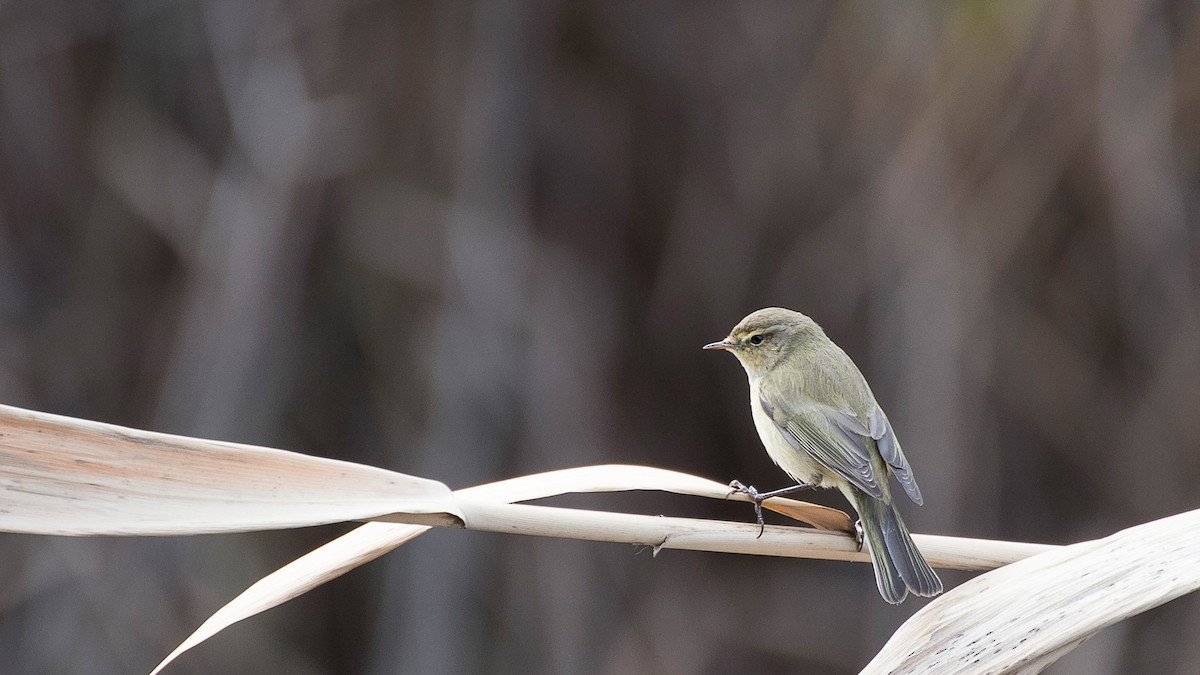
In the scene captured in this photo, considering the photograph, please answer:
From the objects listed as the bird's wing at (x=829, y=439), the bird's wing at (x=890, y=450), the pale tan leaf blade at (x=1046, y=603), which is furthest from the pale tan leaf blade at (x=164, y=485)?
the bird's wing at (x=890, y=450)

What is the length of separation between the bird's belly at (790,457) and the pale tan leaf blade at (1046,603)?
1.03 m

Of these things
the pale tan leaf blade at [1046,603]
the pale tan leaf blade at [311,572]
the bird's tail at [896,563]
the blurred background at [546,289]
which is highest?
the blurred background at [546,289]

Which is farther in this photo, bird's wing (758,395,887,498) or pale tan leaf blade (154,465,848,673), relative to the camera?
bird's wing (758,395,887,498)

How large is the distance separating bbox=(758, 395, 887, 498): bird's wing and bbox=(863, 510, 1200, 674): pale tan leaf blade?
77 centimetres

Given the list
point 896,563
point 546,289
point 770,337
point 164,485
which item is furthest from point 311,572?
point 546,289

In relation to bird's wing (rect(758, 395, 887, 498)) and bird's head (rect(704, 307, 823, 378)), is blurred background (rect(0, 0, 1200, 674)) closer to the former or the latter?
bird's head (rect(704, 307, 823, 378))

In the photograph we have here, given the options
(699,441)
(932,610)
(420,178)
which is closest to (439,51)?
(420,178)

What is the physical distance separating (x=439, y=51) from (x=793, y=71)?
1.34 metres

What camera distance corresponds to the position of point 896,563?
2078 millimetres

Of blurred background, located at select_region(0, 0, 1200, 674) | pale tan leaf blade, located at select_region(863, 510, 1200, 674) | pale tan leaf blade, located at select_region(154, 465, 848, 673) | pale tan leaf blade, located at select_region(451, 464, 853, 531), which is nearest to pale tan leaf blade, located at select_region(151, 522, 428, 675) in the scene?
pale tan leaf blade, located at select_region(154, 465, 848, 673)

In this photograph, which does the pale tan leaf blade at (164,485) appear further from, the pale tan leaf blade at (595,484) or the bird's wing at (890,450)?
the bird's wing at (890,450)

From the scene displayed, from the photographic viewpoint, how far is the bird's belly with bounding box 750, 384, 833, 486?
101 inches

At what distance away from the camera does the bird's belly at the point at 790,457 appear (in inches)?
101

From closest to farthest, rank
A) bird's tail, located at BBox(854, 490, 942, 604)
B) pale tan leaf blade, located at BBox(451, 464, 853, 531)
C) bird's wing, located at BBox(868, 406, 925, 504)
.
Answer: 1. pale tan leaf blade, located at BBox(451, 464, 853, 531)
2. bird's tail, located at BBox(854, 490, 942, 604)
3. bird's wing, located at BBox(868, 406, 925, 504)
